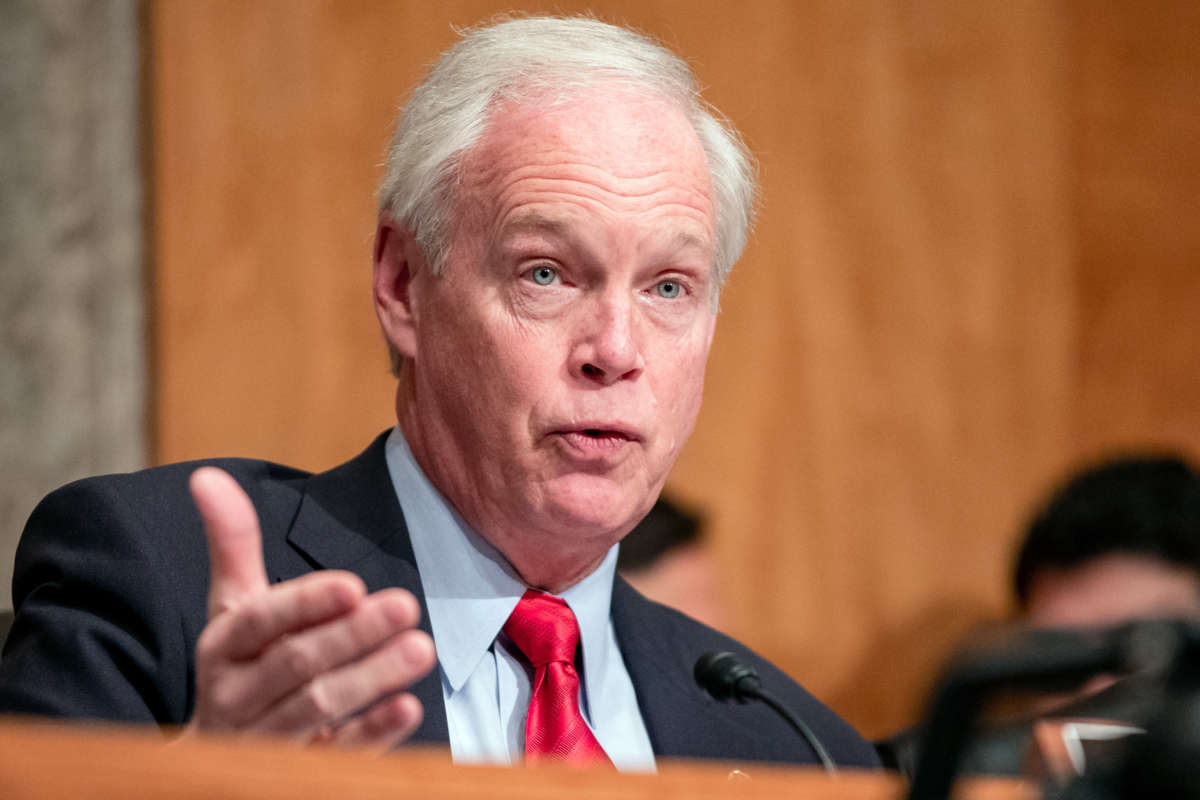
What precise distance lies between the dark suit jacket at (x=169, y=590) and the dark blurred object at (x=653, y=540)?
1252 mm

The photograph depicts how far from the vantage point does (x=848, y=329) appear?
3551 mm

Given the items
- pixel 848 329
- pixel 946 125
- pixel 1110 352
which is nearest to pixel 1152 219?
pixel 1110 352

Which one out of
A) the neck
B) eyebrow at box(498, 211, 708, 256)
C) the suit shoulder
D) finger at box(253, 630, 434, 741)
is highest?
eyebrow at box(498, 211, 708, 256)

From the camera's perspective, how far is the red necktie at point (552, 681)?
55.9 inches

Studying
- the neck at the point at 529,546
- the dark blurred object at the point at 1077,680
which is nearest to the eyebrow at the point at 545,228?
the neck at the point at 529,546

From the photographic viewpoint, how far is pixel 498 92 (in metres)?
1.61

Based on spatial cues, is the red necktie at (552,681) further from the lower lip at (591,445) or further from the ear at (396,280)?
the ear at (396,280)

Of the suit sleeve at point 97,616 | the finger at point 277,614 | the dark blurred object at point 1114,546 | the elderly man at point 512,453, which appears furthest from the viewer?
the dark blurred object at point 1114,546

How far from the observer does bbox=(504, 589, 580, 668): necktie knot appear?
150 centimetres

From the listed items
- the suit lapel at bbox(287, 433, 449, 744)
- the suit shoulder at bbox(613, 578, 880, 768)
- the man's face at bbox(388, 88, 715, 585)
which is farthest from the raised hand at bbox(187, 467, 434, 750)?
the suit shoulder at bbox(613, 578, 880, 768)

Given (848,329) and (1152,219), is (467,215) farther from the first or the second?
(1152,219)

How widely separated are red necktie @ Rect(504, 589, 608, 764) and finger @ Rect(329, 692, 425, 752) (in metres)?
0.46

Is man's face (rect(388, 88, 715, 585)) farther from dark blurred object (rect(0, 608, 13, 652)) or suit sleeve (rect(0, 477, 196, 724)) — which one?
dark blurred object (rect(0, 608, 13, 652))

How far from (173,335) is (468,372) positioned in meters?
1.44
